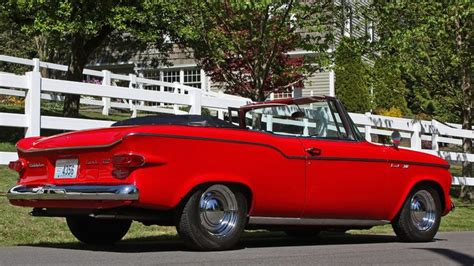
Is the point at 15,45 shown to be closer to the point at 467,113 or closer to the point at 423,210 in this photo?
the point at 467,113

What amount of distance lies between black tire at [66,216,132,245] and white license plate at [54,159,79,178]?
1068mm

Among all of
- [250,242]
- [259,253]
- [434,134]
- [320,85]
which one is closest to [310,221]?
[259,253]

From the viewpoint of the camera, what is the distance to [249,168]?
269 inches

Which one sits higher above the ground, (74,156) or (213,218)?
(74,156)

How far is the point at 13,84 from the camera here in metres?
10.0

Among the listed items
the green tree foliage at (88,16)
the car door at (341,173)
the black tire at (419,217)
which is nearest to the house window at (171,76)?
the green tree foliage at (88,16)

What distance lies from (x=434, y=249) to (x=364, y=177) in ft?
3.49

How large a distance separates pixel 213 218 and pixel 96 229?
1.65 meters

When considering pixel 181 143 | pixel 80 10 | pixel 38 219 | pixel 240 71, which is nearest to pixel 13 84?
pixel 38 219

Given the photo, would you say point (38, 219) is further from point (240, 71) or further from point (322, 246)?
point (240, 71)

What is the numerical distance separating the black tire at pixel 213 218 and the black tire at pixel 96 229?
53.1 inches

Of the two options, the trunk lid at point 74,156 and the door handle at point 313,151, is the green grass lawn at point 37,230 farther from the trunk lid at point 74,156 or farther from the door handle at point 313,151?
the door handle at point 313,151

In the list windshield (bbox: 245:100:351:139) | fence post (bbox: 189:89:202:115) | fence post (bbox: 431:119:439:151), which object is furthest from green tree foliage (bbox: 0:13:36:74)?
windshield (bbox: 245:100:351:139)

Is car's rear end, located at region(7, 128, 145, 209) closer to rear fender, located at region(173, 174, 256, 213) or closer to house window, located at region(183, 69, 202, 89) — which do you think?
rear fender, located at region(173, 174, 256, 213)
